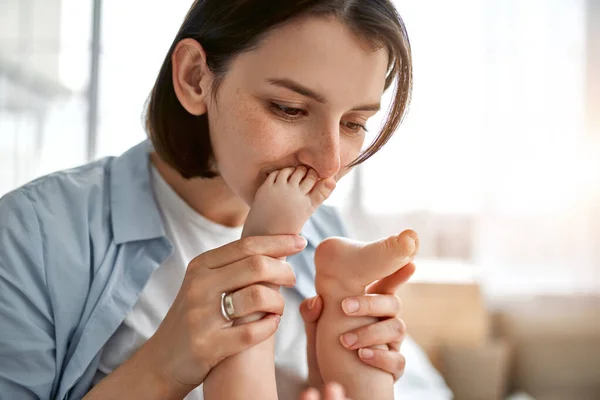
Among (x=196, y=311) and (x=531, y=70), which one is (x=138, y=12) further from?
(x=196, y=311)

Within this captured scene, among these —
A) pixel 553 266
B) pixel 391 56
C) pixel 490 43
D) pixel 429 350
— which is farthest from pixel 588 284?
pixel 391 56

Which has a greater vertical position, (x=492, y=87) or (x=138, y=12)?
(x=138, y=12)

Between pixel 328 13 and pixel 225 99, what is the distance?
0.20m

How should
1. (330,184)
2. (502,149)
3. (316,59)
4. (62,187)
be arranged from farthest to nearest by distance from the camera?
(502,149) → (62,187) → (330,184) → (316,59)

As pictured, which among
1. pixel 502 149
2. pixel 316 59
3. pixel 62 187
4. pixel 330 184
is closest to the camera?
pixel 316 59

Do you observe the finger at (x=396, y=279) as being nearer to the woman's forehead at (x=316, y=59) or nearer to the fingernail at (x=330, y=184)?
the fingernail at (x=330, y=184)

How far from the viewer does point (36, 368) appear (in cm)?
92

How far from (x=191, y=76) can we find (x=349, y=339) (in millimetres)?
503

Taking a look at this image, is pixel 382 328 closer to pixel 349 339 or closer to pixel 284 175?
pixel 349 339

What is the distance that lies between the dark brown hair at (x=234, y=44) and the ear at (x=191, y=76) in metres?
0.02

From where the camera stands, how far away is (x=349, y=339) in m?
0.98

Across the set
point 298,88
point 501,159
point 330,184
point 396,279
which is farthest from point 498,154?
point 298,88

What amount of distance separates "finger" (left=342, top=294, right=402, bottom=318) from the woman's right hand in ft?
0.48

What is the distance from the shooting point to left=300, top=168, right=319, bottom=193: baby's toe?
0.91 meters
